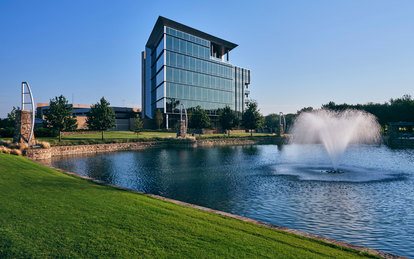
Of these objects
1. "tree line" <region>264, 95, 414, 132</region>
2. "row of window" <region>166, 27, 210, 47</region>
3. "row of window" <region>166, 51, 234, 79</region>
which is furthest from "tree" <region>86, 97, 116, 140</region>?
"tree line" <region>264, 95, 414, 132</region>

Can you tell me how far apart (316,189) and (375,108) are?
251 feet

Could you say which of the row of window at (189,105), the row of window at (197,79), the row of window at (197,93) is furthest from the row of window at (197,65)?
the row of window at (189,105)

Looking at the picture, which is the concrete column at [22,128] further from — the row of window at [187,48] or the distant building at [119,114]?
the distant building at [119,114]

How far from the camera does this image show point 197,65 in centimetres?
9194

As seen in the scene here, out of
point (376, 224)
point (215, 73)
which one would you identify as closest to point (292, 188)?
point (376, 224)

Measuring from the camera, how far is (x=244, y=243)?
694 cm

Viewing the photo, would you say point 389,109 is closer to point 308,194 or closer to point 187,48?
point 187,48

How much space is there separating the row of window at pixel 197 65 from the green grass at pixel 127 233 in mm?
78394

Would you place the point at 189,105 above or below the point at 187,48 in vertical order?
below

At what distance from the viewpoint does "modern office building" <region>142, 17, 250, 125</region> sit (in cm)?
8394

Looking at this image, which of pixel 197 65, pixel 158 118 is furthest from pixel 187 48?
pixel 158 118

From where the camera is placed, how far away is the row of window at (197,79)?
85188mm

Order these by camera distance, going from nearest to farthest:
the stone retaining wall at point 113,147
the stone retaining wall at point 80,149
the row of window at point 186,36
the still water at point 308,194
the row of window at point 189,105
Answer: the still water at point 308,194, the stone retaining wall at point 80,149, the stone retaining wall at point 113,147, the row of window at point 186,36, the row of window at point 189,105

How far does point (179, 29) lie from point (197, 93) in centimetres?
2160
